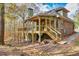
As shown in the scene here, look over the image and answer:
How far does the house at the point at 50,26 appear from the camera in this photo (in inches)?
73.6

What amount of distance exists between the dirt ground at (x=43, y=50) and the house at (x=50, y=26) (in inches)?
2.4

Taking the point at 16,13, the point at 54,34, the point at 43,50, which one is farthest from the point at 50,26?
the point at 16,13

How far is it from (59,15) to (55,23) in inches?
3.3

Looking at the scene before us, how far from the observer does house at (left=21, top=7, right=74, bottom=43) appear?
1870mm

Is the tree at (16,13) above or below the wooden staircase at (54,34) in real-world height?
above

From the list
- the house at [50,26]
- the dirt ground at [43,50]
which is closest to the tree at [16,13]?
the house at [50,26]

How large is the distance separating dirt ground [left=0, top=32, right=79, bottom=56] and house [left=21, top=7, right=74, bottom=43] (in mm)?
60

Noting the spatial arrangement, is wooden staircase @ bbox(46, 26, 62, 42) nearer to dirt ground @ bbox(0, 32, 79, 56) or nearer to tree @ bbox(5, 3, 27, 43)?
dirt ground @ bbox(0, 32, 79, 56)

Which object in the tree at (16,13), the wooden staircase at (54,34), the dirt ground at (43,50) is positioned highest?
the tree at (16,13)

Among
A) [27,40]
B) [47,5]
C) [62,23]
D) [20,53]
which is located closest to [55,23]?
[62,23]

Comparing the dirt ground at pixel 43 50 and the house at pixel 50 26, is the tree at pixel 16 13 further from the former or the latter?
the dirt ground at pixel 43 50

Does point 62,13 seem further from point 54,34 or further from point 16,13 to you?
point 16,13

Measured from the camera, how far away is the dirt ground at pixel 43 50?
1.86 meters

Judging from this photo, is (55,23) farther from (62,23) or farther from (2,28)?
(2,28)
